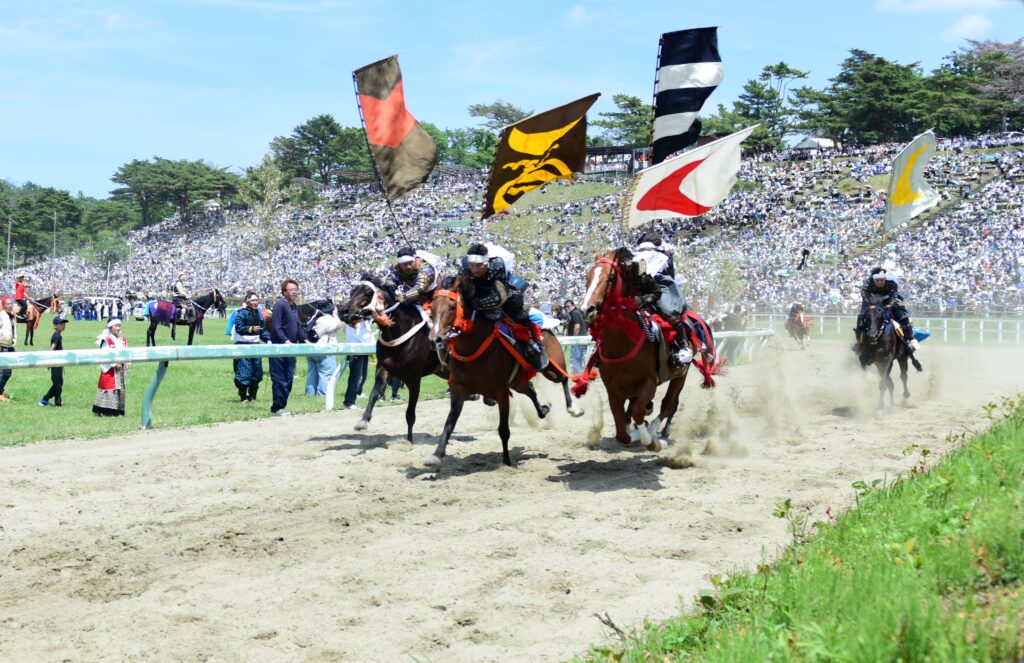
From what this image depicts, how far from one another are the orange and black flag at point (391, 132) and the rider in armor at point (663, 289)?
3509 millimetres

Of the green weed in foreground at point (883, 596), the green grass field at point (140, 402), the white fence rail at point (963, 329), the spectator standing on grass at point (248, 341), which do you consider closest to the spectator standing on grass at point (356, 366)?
the green grass field at point (140, 402)

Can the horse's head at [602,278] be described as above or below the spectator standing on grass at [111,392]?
above

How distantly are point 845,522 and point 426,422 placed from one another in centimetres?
923

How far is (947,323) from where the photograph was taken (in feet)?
121

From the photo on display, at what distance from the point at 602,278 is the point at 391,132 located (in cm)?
468

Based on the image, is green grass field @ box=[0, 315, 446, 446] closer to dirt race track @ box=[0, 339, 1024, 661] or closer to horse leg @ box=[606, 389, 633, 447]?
dirt race track @ box=[0, 339, 1024, 661]

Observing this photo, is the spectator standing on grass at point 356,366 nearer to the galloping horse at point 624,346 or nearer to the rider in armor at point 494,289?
the rider in armor at point 494,289

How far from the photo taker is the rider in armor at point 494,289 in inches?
417

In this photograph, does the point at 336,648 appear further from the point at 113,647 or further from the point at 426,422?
the point at 426,422

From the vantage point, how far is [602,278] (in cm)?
1004

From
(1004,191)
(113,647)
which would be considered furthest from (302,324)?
(1004,191)

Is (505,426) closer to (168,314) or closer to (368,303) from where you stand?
(368,303)

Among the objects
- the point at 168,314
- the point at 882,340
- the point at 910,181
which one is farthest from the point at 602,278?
the point at 168,314

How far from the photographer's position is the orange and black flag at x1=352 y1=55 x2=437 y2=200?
→ 13.1 meters
